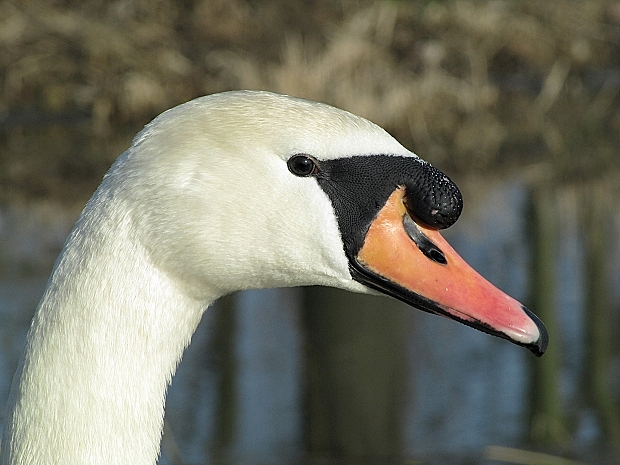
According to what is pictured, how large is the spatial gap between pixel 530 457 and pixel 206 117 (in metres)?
3.07

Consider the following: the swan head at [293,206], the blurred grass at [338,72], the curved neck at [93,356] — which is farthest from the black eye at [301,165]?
the blurred grass at [338,72]

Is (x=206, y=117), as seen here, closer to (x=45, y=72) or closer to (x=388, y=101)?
(x=388, y=101)

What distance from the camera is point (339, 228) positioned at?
2.55 m

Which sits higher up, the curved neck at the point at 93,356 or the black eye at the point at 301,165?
the black eye at the point at 301,165

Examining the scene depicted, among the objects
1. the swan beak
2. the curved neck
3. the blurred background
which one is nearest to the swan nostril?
the swan beak

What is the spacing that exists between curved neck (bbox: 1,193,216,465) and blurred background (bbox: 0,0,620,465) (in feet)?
9.20

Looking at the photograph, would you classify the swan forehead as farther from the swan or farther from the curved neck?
the curved neck

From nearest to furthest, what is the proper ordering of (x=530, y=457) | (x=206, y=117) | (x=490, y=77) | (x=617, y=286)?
(x=206, y=117) < (x=530, y=457) < (x=617, y=286) < (x=490, y=77)

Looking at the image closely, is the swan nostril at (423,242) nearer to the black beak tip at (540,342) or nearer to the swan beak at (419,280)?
the swan beak at (419,280)

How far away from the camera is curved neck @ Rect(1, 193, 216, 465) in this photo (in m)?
2.36

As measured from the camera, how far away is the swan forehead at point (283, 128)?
2480mm

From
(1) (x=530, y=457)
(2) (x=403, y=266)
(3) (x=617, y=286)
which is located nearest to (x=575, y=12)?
→ (3) (x=617, y=286)

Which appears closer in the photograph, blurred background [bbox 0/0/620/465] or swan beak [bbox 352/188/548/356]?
swan beak [bbox 352/188/548/356]

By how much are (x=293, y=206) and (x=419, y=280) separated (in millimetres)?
330
